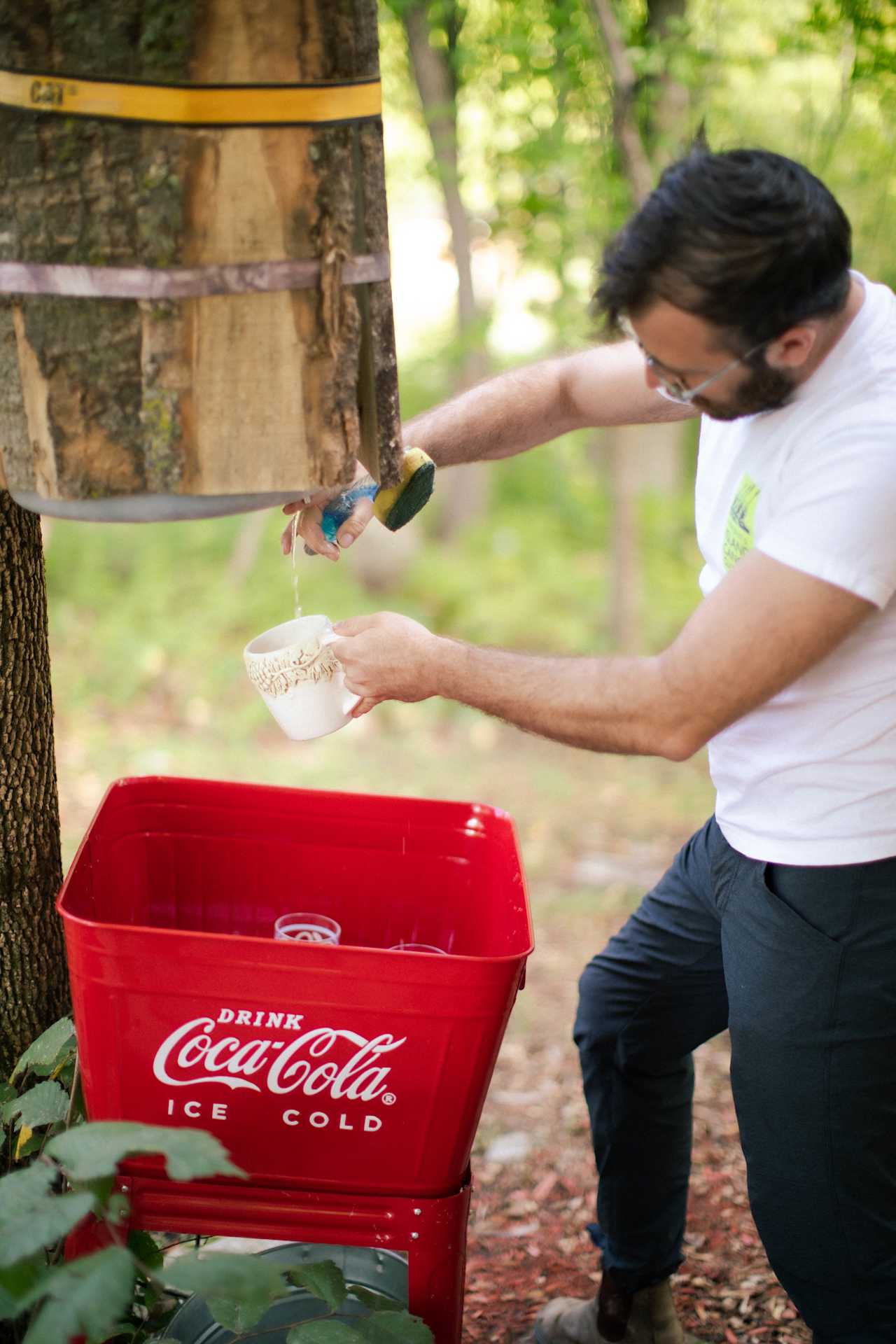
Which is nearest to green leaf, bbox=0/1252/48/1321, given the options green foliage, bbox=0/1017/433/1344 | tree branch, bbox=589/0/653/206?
green foliage, bbox=0/1017/433/1344

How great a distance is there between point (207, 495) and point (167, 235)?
27cm

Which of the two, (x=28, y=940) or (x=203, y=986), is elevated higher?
(x=203, y=986)

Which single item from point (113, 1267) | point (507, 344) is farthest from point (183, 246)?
point (507, 344)

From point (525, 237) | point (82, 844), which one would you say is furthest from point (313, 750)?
point (82, 844)

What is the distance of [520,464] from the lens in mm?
7281

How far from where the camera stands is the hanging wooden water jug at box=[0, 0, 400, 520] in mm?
1235

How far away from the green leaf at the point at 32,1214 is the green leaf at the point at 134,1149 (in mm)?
30

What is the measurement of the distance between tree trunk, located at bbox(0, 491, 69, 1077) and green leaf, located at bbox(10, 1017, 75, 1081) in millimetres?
139

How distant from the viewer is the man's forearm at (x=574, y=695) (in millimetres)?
1480

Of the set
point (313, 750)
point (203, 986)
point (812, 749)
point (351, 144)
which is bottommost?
point (313, 750)

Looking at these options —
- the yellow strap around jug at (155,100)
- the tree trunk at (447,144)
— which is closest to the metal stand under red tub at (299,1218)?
the yellow strap around jug at (155,100)

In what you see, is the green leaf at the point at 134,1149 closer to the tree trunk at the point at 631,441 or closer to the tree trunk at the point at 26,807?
the tree trunk at the point at 26,807

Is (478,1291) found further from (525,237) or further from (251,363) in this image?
(525,237)

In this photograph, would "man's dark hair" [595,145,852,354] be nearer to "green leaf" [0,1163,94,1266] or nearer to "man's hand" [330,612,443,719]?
"man's hand" [330,612,443,719]
